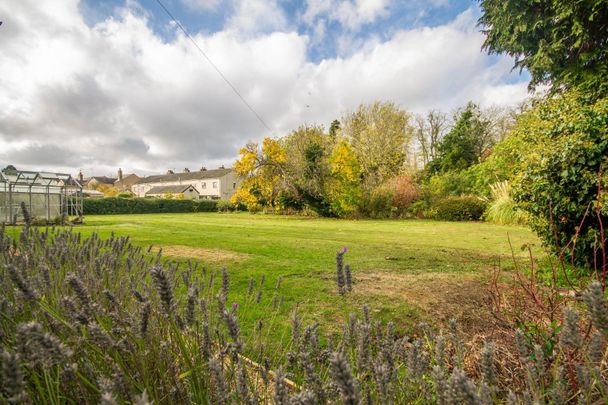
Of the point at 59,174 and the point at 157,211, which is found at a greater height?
the point at 59,174

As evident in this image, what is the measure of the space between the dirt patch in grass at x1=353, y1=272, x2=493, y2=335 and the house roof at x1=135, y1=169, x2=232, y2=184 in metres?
70.8

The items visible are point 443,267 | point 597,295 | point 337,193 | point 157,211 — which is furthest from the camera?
point 157,211

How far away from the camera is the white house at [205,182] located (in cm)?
7275

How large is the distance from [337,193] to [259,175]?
677cm

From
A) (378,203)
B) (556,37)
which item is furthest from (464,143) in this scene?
(556,37)

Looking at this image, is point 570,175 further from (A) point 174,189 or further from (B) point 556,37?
(A) point 174,189

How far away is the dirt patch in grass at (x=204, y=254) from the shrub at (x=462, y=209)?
57.2 feet

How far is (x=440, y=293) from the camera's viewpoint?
4.50 m

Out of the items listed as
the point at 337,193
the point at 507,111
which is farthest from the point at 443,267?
the point at 507,111

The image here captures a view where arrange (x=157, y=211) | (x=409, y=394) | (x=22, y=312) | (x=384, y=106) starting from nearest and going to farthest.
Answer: (x=409, y=394) < (x=22, y=312) < (x=384, y=106) < (x=157, y=211)

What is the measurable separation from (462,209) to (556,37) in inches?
518

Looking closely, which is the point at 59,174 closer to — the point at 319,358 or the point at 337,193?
the point at 337,193

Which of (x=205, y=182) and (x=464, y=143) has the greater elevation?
(x=464, y=143)

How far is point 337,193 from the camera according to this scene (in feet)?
81.7
